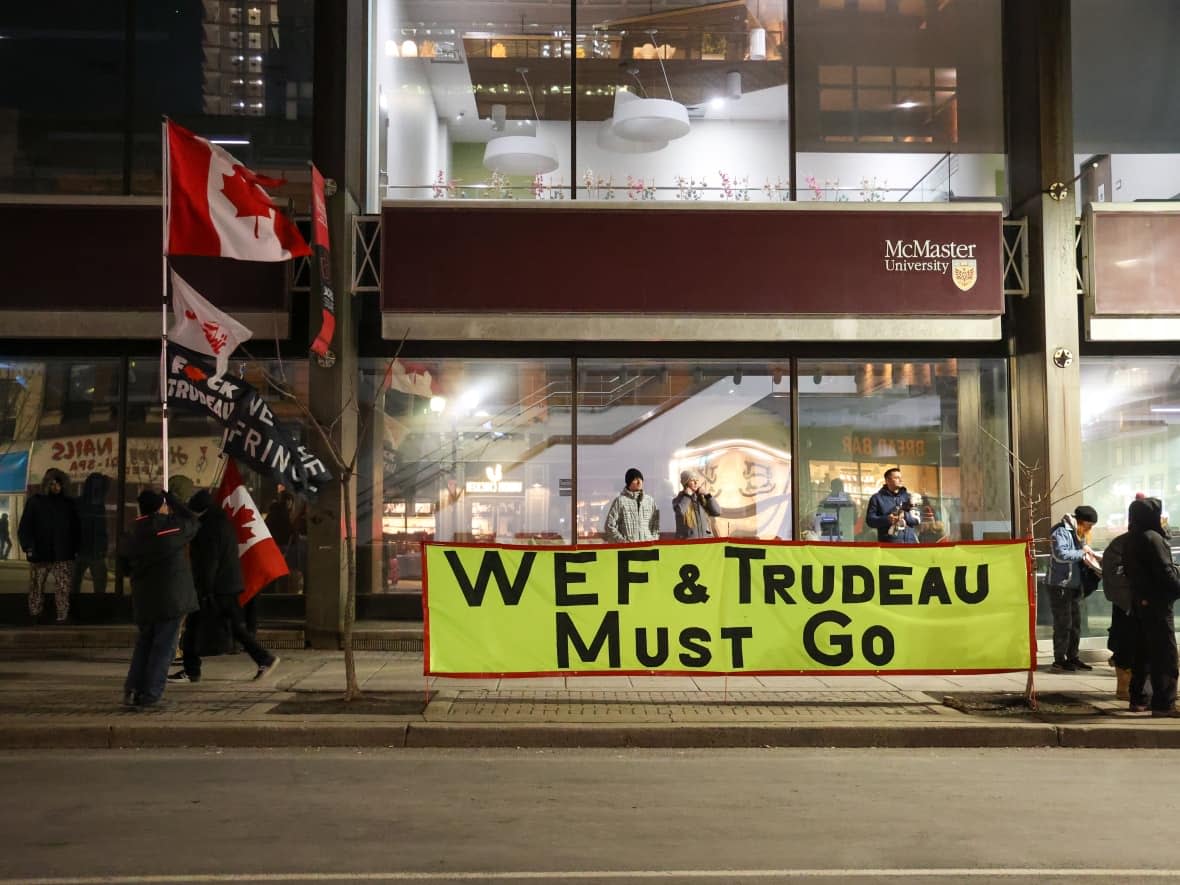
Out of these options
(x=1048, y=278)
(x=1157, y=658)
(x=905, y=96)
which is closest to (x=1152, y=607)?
(x=1157, y=658)

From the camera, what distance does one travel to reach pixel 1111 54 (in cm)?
1385

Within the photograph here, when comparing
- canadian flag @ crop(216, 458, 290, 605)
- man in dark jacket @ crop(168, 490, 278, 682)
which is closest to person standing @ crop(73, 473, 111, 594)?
canadian flag @ crop(216, 458, 290, 605)

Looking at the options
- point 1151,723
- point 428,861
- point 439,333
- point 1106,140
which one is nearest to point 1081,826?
point 1151,723

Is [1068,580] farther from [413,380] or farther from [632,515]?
[413,380]

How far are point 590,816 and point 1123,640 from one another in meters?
5.47

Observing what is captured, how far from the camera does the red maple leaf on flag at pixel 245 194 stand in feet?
35.8

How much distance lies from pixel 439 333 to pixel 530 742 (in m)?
5.65

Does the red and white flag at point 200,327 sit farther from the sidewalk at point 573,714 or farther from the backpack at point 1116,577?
the backpack at point 1116,577

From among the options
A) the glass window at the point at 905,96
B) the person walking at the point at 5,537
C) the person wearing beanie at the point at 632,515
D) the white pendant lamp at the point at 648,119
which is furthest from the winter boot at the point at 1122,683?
the person walking at the point at 5,537

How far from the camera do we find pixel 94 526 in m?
13.0

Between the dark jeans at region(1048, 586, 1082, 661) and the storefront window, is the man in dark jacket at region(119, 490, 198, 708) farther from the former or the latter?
the dark jeans at region(1048, 586, 1082, 661)

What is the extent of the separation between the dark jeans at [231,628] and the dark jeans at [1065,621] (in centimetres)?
777

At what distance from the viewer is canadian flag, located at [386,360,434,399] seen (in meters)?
13.2

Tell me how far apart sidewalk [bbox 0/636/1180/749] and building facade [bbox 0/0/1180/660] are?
8.99 ft
